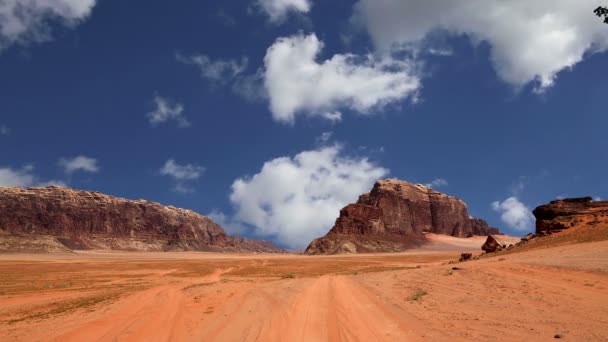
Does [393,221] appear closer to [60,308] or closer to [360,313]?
[60,308]

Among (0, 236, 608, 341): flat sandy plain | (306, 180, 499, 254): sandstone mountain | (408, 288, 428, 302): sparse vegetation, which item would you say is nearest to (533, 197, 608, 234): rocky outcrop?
(0, 236, 608, 341): flat sandy plain

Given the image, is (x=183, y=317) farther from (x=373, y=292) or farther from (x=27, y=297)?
(x=27, y=297)

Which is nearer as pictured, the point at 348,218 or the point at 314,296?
the point at 314,296

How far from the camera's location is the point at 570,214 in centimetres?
3219

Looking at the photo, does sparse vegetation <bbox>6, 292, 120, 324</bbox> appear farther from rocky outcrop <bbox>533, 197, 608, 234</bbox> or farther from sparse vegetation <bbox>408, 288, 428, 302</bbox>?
rocky outcrop <bbox>533, 197, 608, 234</bbox>

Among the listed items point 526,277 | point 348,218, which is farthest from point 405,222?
point 526,277

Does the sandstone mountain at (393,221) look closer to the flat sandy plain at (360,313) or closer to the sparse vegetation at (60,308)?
the flat sandy plain at (360,313)

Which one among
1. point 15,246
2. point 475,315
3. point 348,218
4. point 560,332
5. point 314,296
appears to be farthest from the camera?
point 15,246

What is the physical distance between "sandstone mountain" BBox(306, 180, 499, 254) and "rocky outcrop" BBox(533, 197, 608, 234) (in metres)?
87.9

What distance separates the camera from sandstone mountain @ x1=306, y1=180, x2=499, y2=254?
12912 centimetres

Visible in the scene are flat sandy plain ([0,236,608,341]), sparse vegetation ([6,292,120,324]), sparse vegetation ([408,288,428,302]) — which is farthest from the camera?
sparse vegetation ([6,292,120,324])

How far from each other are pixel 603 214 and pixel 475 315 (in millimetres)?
27381

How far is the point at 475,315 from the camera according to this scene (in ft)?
31.3

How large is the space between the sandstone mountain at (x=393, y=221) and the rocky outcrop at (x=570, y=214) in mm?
87927
